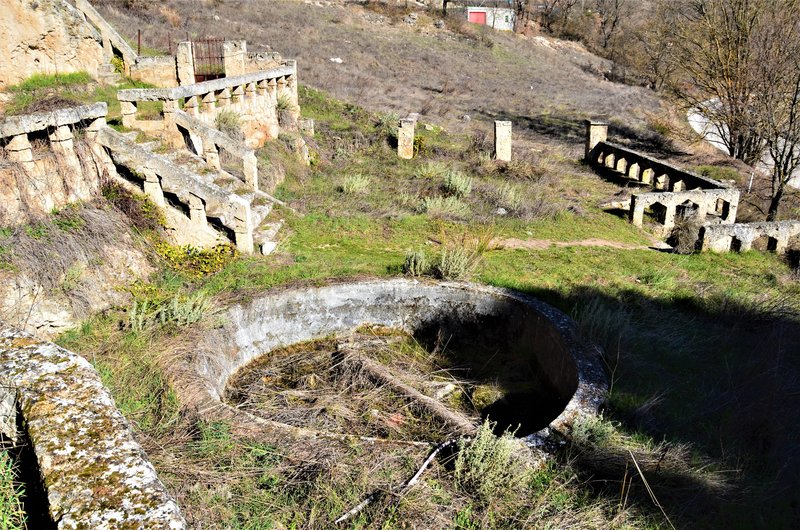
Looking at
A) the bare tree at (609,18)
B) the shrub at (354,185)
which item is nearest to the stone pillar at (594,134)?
the shrub at (354,185)

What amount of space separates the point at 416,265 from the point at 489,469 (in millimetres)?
4499

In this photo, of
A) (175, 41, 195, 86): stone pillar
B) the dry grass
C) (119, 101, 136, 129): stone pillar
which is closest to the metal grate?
(175, 41, 195, 86): stone pillar

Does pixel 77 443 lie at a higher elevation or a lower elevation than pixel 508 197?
higher

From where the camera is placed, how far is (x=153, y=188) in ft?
29.4

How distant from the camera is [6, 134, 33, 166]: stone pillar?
285 inches

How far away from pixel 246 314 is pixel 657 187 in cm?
1363

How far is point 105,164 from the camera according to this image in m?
8.79

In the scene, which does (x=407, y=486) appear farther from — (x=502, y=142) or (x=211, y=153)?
(x=502, y=142)

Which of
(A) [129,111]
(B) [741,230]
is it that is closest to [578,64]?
(B) [741,230]

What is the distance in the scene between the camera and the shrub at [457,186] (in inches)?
555

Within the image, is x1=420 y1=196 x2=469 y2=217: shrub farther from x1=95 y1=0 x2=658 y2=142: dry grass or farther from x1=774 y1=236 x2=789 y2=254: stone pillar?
x1=95 y1=0 x2=658 y2=142: dry grass

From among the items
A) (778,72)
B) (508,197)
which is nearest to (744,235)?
(508,197)

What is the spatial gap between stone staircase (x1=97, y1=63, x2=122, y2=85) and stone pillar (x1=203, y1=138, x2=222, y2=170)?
431 cm

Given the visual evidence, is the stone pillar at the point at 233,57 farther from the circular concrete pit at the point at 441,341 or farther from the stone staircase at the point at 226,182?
the circular concrete pit at the point at 441,341
